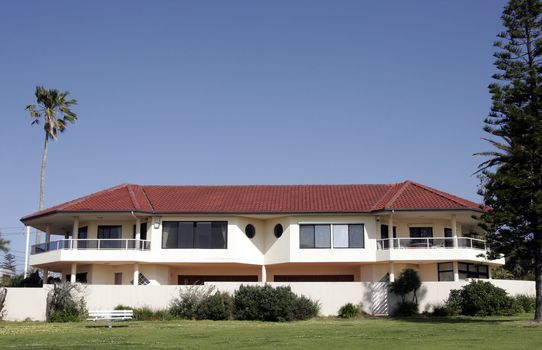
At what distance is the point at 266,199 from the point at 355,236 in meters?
6.07

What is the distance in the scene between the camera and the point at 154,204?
137ft

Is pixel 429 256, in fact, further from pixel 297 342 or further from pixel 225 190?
pixel 297 342

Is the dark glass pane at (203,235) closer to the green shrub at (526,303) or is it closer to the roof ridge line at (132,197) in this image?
the roof ridge line at (132,197)

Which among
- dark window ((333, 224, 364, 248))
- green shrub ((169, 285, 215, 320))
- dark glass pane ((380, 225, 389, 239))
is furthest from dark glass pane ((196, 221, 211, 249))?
dark glass pane ((380, 225, 389, 239))

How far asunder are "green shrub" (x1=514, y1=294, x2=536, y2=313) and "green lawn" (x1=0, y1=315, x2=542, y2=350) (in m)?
8.81

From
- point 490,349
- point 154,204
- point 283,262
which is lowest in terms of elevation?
point 490,349

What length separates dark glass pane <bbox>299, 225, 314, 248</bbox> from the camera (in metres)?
40.6

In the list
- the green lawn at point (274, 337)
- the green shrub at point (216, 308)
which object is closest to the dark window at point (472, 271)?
the green lawn at point (274, 337)

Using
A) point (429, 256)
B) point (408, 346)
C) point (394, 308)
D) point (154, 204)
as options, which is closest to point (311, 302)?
point (394, 308)

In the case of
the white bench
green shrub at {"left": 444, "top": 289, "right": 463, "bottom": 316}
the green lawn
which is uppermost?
green shrub at {"left": 444, "top": 289, "right": 463, "bottom": 316}

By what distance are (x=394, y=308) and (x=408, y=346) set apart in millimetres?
17341

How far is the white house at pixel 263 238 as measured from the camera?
131ft

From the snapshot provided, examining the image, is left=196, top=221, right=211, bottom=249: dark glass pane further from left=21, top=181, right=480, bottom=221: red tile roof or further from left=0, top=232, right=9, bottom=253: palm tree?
left=0, top=232, right=9, bottom=253: palm tree

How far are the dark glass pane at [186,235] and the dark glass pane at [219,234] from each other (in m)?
1.21
